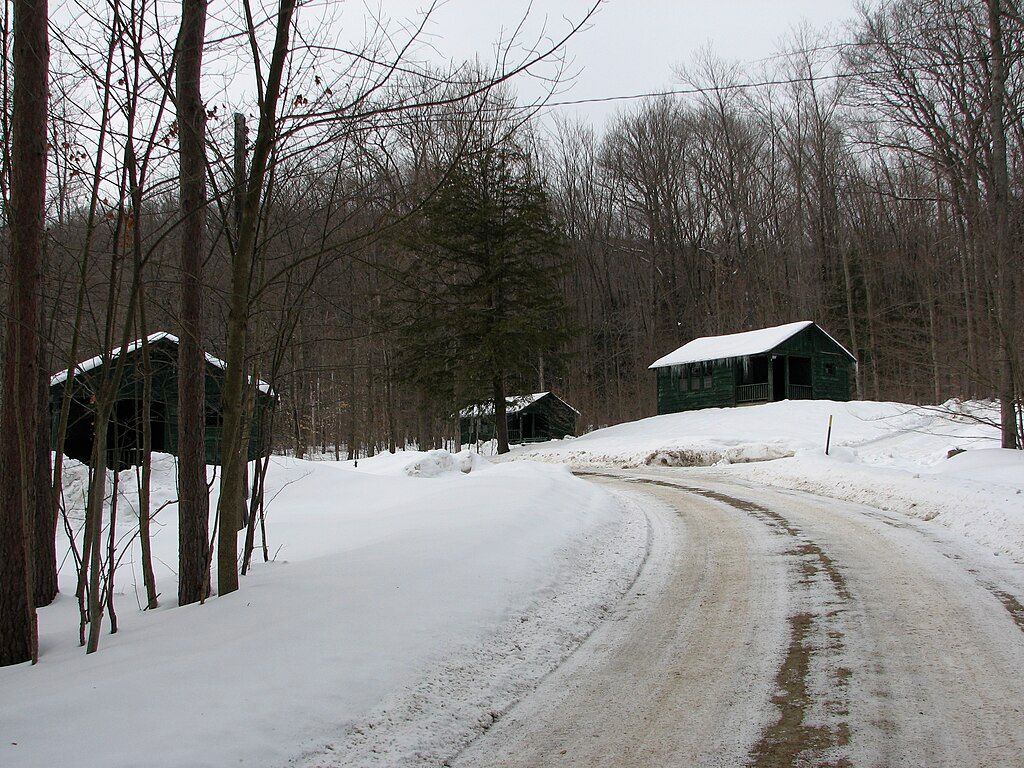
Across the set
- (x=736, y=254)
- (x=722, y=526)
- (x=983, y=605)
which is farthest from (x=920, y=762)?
(x=736, y=254)

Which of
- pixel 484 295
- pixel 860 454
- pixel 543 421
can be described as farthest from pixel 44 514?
pixel 543 421

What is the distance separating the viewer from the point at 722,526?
10492mm

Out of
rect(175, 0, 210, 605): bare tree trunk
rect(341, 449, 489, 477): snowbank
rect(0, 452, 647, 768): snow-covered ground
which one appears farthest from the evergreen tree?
rect(175, 0, 210, 605): bare tree trunk

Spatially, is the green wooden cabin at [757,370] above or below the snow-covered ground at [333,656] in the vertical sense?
above

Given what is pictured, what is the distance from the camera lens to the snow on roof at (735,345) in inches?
1398

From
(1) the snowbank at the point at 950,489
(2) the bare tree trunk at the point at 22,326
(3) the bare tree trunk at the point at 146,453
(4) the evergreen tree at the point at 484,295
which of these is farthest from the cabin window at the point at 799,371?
(2) the bare tree trunk at the point at 22,326

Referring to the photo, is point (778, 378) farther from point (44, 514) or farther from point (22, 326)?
point (22, 326)

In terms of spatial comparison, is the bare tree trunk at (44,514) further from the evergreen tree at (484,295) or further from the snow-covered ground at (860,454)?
the evergreen tree at (484,295)

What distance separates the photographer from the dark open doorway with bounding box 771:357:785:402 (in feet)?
123

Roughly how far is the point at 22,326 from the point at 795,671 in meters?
5.67

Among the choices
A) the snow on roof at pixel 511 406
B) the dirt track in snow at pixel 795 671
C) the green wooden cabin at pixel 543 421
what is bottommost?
the dirt track in snow at pixel 795 671

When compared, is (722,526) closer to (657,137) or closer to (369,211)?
(369,211)

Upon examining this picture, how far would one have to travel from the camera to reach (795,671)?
474 cm

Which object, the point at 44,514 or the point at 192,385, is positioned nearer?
the point at 192,385
